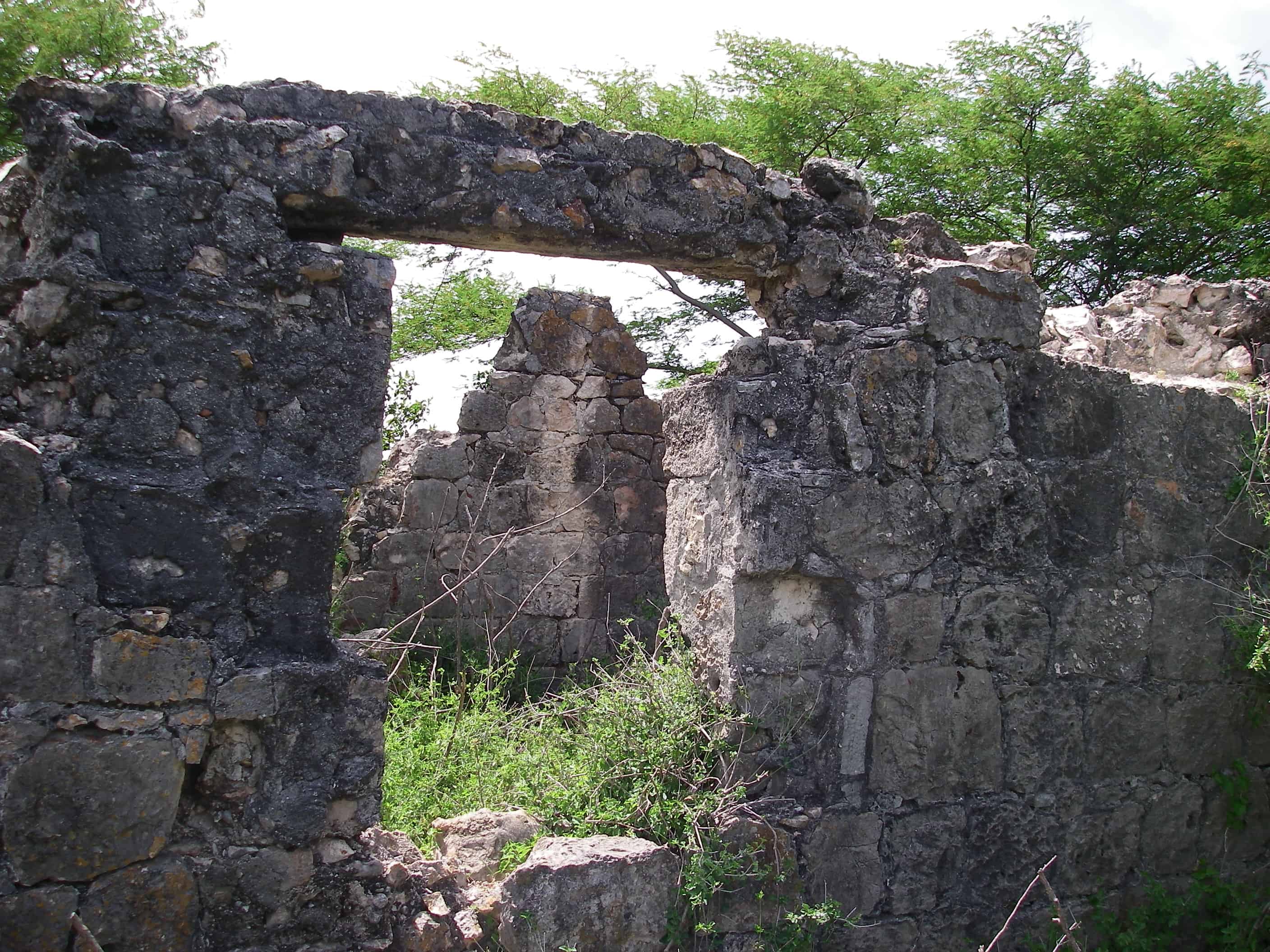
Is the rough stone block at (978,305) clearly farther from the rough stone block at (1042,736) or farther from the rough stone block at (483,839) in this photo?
the rough stone block at (483,839)

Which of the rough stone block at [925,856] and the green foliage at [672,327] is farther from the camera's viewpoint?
the green foliage at [672,327]

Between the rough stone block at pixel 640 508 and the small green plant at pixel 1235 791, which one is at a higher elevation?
the rough stone block at pixel 640 508

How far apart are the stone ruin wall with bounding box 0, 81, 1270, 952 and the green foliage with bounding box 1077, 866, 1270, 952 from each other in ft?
0.31

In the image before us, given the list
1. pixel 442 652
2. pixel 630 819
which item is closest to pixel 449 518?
pixel 442 652

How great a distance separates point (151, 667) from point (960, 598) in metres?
2.33

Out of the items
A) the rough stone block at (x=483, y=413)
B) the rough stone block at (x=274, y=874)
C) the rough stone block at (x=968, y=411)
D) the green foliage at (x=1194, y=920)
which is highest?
the rough stone block at (x=968, y=411)

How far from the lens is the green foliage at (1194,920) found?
3.35m

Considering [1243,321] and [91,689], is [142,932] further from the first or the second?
[1243,321]

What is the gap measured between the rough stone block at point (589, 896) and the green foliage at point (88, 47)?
877 cm

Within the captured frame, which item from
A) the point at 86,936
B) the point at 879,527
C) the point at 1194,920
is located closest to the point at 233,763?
the point at 86,936

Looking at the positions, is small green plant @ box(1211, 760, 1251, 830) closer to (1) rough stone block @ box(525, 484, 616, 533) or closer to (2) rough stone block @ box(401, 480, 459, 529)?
(1) rough stone block @ box(525, 484, 616, 533)

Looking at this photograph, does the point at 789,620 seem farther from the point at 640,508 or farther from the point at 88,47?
the point at 88,47

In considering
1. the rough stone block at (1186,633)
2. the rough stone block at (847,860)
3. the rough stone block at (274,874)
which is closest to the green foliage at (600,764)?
the rough stone block at (847,860)

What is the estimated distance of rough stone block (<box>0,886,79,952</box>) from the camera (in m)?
2.38
